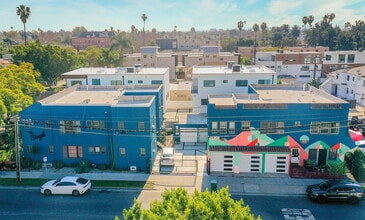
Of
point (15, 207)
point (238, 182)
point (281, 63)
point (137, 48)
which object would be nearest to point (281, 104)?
point (238, 182)

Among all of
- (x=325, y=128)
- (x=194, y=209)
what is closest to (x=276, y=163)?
(x=325, y=128)

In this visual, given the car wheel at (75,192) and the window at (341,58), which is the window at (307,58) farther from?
the car wheel at (75,192)

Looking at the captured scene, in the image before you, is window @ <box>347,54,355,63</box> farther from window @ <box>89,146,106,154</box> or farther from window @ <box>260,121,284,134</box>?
window @ <box>89,146,106,154</box>

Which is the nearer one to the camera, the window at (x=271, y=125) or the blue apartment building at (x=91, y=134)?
the blue apartment building at (x=91, y=134)

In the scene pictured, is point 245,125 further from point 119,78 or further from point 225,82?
point 119,78

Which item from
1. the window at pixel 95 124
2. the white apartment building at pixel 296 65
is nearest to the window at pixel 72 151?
the window at pixel 95 124

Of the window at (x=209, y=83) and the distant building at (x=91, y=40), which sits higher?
the distant building at (x=91, y=40)
